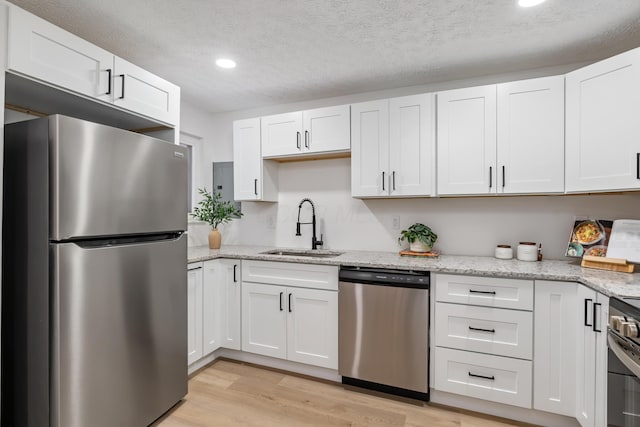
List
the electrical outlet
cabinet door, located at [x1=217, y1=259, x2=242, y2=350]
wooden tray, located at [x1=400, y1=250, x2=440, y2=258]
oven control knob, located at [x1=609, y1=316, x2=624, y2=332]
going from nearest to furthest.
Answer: oven control knob, located at [x1=609, y1=316, x2=624, y2=332], wooden tray, located at [x1=400, y1=250, x2=440, y2=258], cabinet door, located at [x1=217, y1=259, x2=242, y2=350], the electrical outlet

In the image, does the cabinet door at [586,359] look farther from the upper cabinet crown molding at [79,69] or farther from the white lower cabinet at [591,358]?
the upper cabinet crown molding at [79,69]

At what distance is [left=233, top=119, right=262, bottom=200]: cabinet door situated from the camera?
10.0 ft

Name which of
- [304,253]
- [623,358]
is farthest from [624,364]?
[304,253]

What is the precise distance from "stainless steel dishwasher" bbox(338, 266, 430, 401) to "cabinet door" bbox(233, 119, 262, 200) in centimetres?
127

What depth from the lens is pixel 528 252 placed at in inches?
92.0

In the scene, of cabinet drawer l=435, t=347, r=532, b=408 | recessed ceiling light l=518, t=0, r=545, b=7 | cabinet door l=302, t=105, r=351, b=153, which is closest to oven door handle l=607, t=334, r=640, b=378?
cabinet drawer l=435, t=347, r=532, b=408

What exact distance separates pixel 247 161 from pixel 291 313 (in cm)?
147

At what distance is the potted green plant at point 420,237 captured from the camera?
2592 mm

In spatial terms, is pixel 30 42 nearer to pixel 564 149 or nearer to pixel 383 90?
pixel 383 90

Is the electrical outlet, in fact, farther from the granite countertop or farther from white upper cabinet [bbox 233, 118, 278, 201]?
white upper cabinet [bbox 233, 118, 278, 201]

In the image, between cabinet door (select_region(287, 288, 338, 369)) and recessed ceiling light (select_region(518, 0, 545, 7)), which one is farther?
cabinet door (select_region(287, 288, 338, 369))

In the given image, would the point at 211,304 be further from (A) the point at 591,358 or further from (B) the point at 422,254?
(A) the point at 591,358

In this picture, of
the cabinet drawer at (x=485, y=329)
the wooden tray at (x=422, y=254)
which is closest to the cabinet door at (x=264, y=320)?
the wooden tray at (x=422, y=254)

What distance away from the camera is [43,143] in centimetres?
142
